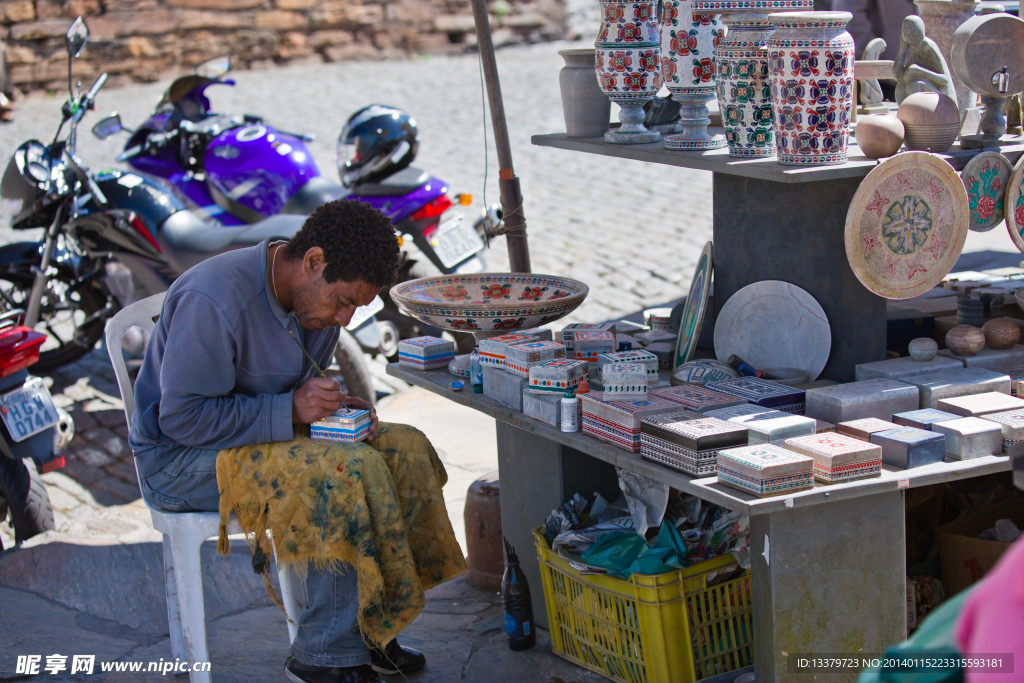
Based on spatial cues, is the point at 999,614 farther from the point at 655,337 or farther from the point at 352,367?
the point at 352,367

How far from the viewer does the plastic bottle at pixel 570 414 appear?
2408 mm

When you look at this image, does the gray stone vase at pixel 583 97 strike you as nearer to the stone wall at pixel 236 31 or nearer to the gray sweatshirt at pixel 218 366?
the gray sweatshirt at pixel 218 366

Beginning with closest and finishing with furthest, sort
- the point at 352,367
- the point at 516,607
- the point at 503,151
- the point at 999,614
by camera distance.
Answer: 1. the point at 999,614
2. the point at 516,607
3. the point at 503,151
4. the point at 352,367

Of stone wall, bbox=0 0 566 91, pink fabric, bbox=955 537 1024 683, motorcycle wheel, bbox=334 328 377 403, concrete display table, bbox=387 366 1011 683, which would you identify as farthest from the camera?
stone wall, bbox=0 0 566 91

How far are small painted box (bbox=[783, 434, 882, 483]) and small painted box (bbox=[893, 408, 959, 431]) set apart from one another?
0.21 m

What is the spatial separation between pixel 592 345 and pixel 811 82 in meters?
0.92

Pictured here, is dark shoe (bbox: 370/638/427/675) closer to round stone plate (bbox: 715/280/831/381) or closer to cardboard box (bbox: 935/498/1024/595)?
round stone plate (bbox: 715/280/831/381)

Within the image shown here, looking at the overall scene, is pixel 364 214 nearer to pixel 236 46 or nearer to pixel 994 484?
pixel 994 484

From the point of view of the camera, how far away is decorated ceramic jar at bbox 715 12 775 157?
2.43m

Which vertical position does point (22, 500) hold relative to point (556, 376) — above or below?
below

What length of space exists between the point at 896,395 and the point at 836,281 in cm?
38

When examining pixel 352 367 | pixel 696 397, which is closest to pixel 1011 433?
pixel 696 397

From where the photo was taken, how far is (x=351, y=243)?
96.0 inches

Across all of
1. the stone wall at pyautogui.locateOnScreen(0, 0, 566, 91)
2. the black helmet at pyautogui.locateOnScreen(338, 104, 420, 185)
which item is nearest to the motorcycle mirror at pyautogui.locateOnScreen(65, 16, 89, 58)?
the black helmet at pyautogui.locateOnScreen(338, 104, 420, 185)
